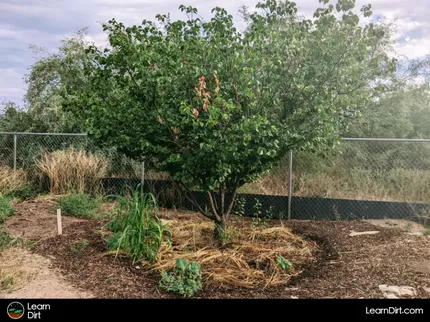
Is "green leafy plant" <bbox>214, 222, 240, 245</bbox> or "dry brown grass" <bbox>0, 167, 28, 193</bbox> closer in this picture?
"green leafy plant" <bbox>214, 222, 240, 245</bbox>

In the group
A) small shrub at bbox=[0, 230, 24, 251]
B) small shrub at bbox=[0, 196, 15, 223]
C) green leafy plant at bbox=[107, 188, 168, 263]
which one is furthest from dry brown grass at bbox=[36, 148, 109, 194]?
green leafy plant at bbox=[107, 188, 168, 263]

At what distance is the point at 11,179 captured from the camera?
9578mm

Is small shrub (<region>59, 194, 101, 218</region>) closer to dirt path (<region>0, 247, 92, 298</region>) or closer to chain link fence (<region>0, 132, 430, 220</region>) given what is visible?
chain link fence (<region>0, 132, 430, 220</region>)

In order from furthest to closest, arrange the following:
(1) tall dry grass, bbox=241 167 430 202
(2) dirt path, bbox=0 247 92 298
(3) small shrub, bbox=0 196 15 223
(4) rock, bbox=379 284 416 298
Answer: (1) tall dry grass, bbox=241 167 430 202
(3) small shrub, bbox=0 196 15 223
(4) rock, bbox=379 284 416 298
(2) dirt path, bbox=0 247 92 298

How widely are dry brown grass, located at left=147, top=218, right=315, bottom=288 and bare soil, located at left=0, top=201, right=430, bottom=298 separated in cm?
17

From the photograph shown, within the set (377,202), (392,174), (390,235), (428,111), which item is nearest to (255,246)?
(390,235)

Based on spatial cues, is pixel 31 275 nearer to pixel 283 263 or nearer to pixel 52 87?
pixel 283 263

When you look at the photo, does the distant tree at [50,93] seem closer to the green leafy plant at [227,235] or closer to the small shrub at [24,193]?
the small shrub at [24,193]
